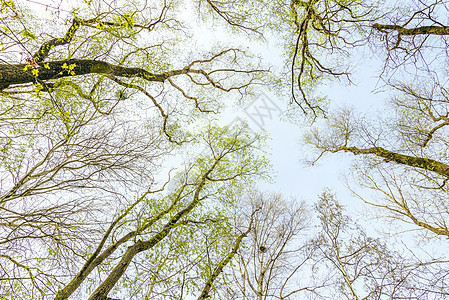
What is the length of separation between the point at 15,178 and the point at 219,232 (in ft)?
13.3

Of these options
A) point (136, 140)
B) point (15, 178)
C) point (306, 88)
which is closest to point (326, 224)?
point (306, 88)

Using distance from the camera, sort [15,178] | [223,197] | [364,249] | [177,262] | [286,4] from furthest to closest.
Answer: [364,249], [223,197], [286,4], [177,262], [15,178]

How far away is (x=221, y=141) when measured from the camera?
7.02 m

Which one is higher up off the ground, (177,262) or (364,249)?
(364,249)

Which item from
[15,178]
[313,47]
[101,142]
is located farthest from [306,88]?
[15,178]

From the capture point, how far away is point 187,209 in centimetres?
507

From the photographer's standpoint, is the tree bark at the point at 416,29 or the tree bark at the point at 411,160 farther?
the tree bark at the point at 411,160

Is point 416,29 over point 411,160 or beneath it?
Result: over

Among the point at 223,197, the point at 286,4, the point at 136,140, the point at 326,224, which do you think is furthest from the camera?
the point at 326,224

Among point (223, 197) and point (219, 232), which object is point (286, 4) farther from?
point (219, 232)

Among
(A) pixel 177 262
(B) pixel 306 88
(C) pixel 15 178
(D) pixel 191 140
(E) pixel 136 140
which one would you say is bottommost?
(C) pixel 15 178

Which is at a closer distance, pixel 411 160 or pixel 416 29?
pixel 416 29

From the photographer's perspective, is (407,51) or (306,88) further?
(306,88)

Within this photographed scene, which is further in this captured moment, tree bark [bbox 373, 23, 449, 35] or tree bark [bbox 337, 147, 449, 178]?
tree bark [bbox 337, 147, 449, 178]
